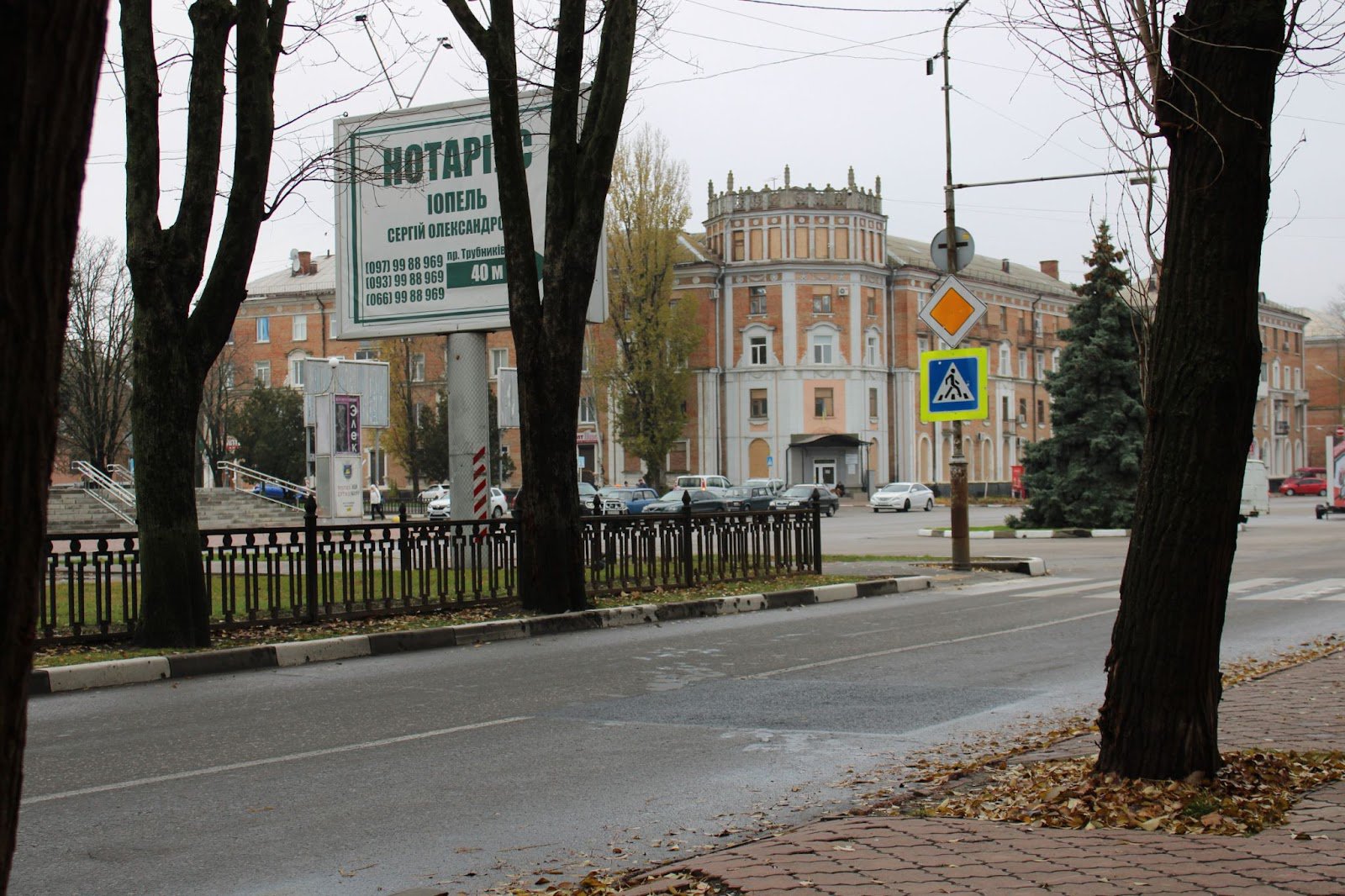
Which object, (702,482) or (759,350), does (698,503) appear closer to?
(702,482)

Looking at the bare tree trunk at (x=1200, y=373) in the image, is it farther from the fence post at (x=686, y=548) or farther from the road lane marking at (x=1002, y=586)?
the road lane marking at (x=1002, y=586)

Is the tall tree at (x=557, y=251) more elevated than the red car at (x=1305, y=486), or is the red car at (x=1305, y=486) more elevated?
the tall tree at (x=557, y=251)

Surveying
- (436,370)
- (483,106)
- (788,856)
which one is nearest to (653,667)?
(788,856)

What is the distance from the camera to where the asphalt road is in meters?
5.58

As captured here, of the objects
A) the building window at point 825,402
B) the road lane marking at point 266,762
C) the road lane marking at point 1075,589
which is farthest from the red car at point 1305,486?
the road lane marking at point 266,762

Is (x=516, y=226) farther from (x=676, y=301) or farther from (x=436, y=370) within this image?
(x=436, y=370)

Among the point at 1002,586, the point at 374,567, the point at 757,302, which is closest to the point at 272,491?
the point at 757,302

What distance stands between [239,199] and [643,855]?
30.3 ft

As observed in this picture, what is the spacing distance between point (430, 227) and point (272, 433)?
49.6 meters

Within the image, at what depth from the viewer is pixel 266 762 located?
7.53 metres

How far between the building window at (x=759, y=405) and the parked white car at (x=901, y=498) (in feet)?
40.5

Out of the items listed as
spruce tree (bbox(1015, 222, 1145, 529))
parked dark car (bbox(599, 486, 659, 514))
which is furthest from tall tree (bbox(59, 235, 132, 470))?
spruce tree (bbox(1015, 222, 1145, 529))

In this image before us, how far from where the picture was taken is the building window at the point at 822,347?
7575 cm

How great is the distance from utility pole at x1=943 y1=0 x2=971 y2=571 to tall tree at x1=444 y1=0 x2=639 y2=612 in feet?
26.3
